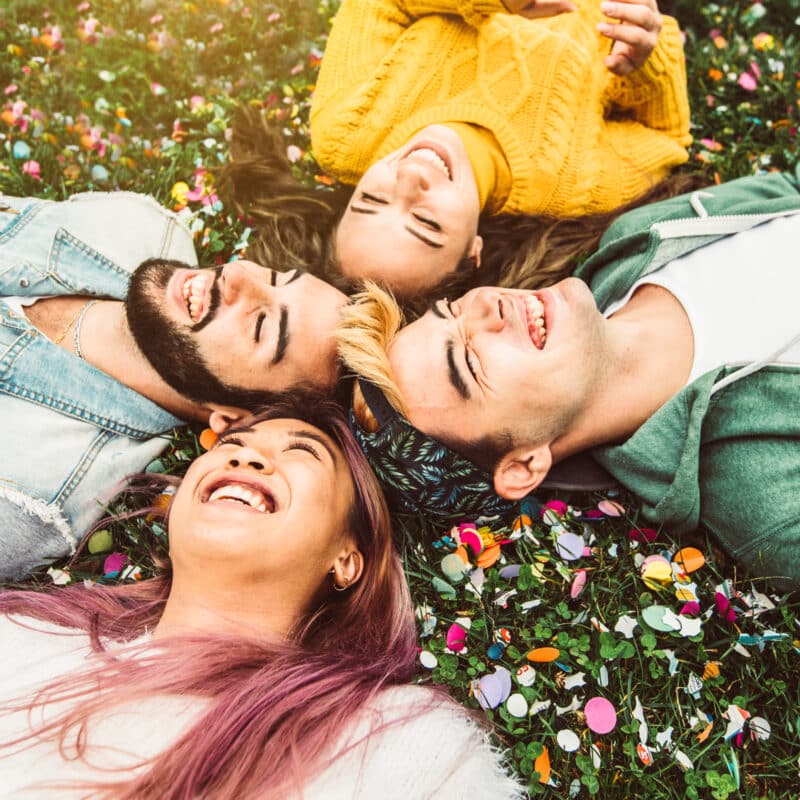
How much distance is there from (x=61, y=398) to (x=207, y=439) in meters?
0.68

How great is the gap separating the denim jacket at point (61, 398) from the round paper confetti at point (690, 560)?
2.39m

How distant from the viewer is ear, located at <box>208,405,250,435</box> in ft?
10.1

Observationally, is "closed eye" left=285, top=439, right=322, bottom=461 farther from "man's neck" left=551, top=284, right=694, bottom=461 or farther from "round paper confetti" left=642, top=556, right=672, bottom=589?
"round paper confetti" left=642, top=556, right=672, bottom=589

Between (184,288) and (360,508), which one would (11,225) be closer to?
(184,288)

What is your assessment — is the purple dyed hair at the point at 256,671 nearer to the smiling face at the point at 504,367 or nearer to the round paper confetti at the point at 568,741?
the smiling face at the point at 504,367

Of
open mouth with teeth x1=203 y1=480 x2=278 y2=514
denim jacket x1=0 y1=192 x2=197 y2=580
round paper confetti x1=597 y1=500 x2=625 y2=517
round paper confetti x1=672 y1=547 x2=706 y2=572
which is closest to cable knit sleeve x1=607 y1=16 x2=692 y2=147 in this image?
round paper confetti x1=597 y1=500 x2=625 y2=517

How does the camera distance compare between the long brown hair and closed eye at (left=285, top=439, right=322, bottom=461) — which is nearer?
closed eye at (left=285, top=439, right=322, bottom=461)

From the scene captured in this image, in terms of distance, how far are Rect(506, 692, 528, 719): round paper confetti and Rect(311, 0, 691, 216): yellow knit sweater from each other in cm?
250

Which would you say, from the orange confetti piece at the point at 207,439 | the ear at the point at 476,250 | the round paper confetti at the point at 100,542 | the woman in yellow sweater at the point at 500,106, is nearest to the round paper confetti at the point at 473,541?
the woman in yellow sweater at the point at 500,106

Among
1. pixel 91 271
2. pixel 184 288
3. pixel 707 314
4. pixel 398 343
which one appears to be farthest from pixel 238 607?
pixel 707 314

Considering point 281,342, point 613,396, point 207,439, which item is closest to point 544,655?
point 613,396

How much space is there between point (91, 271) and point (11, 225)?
451mm

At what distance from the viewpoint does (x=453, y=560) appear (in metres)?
2.94

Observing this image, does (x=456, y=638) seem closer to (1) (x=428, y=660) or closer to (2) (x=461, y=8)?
(1) (x=428, y=660)
